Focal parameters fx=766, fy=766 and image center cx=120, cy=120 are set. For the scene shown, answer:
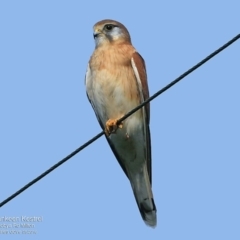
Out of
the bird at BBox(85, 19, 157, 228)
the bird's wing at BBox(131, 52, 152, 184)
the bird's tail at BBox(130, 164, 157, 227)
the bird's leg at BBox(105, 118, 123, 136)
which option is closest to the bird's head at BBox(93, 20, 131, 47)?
the bird at BBox(85, 19, 157, 228)

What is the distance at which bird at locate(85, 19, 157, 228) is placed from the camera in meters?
7.83

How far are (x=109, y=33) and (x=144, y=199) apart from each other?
6.12ft

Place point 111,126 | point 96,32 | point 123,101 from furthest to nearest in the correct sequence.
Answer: point 96,32, point 123,101, point 111,126

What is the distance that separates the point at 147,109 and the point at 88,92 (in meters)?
0.65

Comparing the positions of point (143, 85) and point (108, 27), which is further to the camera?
point (108, 27)

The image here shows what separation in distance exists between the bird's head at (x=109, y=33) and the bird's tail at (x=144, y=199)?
4.66ft

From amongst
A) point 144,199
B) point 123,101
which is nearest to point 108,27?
point 123,101

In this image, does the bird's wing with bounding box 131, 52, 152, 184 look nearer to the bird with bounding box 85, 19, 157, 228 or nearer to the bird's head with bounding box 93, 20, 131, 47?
the bird with bounding box 85, 19, 157, 228

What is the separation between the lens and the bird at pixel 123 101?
783 centimetres

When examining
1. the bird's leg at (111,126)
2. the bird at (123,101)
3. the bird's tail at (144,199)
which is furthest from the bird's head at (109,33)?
the bird's tail at (144,199)

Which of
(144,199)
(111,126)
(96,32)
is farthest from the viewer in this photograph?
(96,32)

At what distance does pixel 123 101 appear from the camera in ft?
25.7

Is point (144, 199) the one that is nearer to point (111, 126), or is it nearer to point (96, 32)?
point (111, 126)

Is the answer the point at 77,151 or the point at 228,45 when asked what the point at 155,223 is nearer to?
the point at 77,151
